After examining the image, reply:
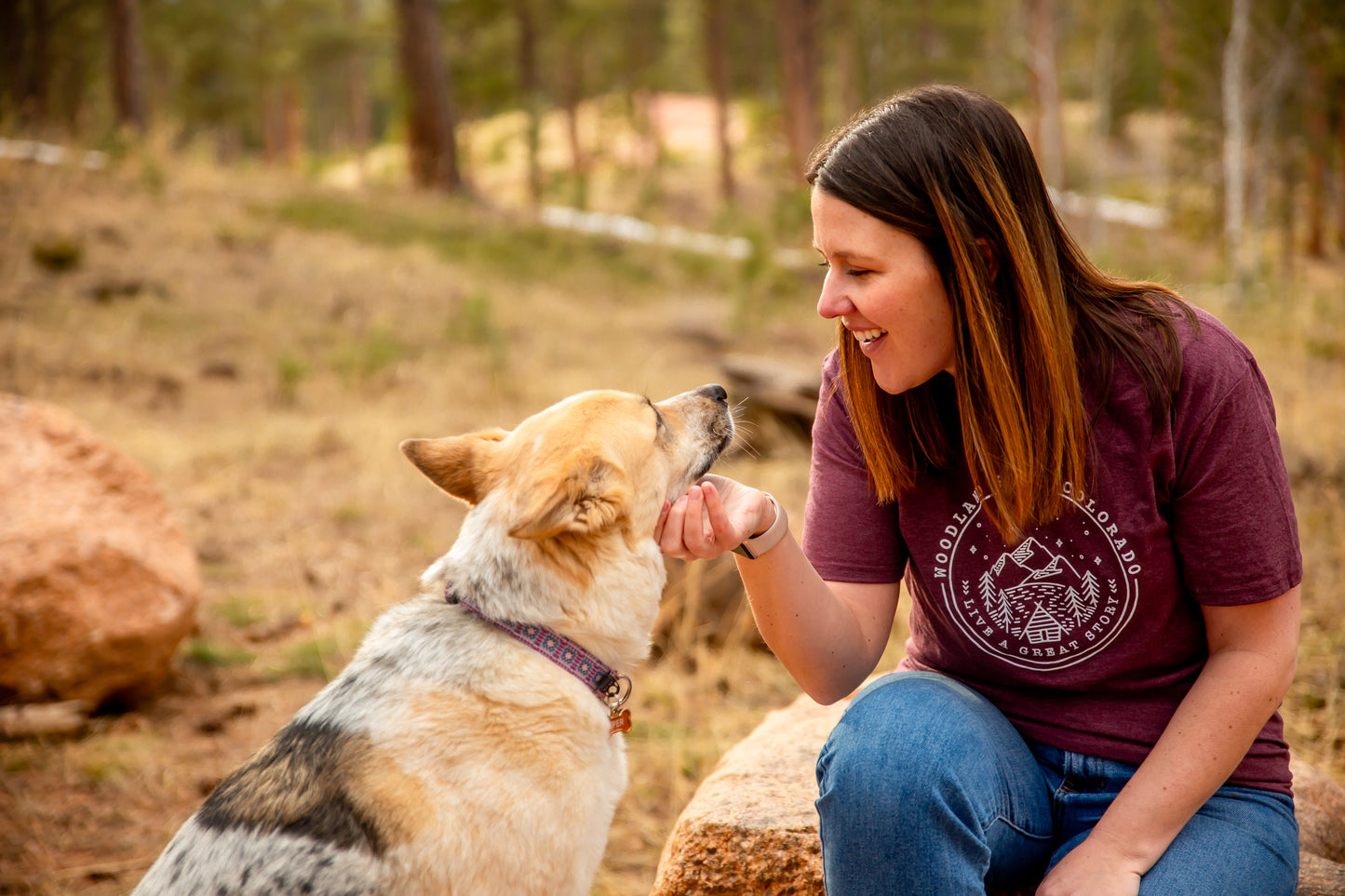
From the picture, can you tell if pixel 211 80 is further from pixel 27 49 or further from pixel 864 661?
pixel 864 661

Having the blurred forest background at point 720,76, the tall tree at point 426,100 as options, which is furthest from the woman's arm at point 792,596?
the tall tree at point 426,100

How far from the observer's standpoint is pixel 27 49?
1515cm

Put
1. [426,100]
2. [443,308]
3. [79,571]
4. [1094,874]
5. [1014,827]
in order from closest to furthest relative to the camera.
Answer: [1094,874]
[1014,827]
[79,571]
[443,308]
[426,100]

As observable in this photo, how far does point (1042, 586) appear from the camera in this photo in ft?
6.77

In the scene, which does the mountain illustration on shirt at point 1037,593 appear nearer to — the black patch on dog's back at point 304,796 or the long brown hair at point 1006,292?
the long brown hair at point 1006,292

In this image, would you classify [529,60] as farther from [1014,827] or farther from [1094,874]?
[1094,874]

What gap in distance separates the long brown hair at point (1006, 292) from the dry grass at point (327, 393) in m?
2.09

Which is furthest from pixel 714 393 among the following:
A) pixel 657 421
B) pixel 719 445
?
pixel 657 421

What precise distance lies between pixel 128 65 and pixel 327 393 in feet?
34.2

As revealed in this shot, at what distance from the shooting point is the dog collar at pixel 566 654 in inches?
89.4

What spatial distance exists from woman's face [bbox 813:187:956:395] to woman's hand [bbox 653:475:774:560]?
431mm

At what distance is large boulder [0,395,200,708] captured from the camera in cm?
371

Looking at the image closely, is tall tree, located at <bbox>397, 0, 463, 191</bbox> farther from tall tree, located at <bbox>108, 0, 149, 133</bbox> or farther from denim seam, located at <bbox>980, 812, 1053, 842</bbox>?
denim seam, located at <bbox>980, 812, 1053, 842</bbox>

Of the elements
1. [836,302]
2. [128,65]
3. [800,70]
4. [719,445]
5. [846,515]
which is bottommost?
[846,515]
